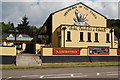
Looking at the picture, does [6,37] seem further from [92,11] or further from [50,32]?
[92,11]

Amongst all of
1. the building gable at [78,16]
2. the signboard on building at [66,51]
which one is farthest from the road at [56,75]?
the building gable at [78,16]

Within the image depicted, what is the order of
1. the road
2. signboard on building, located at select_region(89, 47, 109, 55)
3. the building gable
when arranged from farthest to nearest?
the building gable, signboard on building, located at select_region(89, 47, 109, 55), the road

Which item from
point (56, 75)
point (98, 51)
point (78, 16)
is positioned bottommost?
point (56, 75)

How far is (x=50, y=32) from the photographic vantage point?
35.4 metres

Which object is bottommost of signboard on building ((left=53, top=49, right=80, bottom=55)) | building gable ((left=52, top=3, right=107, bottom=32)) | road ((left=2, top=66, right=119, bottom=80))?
road ((left=2, top=66, right=119, bottom=80))

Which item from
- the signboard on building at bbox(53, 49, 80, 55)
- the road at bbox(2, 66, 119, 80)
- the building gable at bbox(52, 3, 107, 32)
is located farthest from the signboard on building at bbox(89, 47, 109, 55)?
the road at bbox(2, 66, 119, 80)

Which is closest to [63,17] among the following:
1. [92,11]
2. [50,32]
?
[50,32]

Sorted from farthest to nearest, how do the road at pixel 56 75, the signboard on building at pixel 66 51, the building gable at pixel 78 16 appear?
1. the building gable at pixel 78 16
2. the signboard on building at pixel 66 51
3. the road at pixel 56 75

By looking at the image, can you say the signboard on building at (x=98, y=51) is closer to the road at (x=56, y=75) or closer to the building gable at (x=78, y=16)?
the building gable at (x=78, y=16)

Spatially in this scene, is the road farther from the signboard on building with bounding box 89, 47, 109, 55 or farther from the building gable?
the building gable

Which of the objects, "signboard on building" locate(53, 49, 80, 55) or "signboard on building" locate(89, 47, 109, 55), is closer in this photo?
"signboard on building" locate(53, 49, 80, 55)

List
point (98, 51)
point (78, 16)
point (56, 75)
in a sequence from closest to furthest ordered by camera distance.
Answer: point (56, 75)
point (98, 51)
point (78, 16)

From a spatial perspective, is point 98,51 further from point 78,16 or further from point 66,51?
point 78,16

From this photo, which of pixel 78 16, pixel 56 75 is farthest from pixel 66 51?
pixel 56 75
